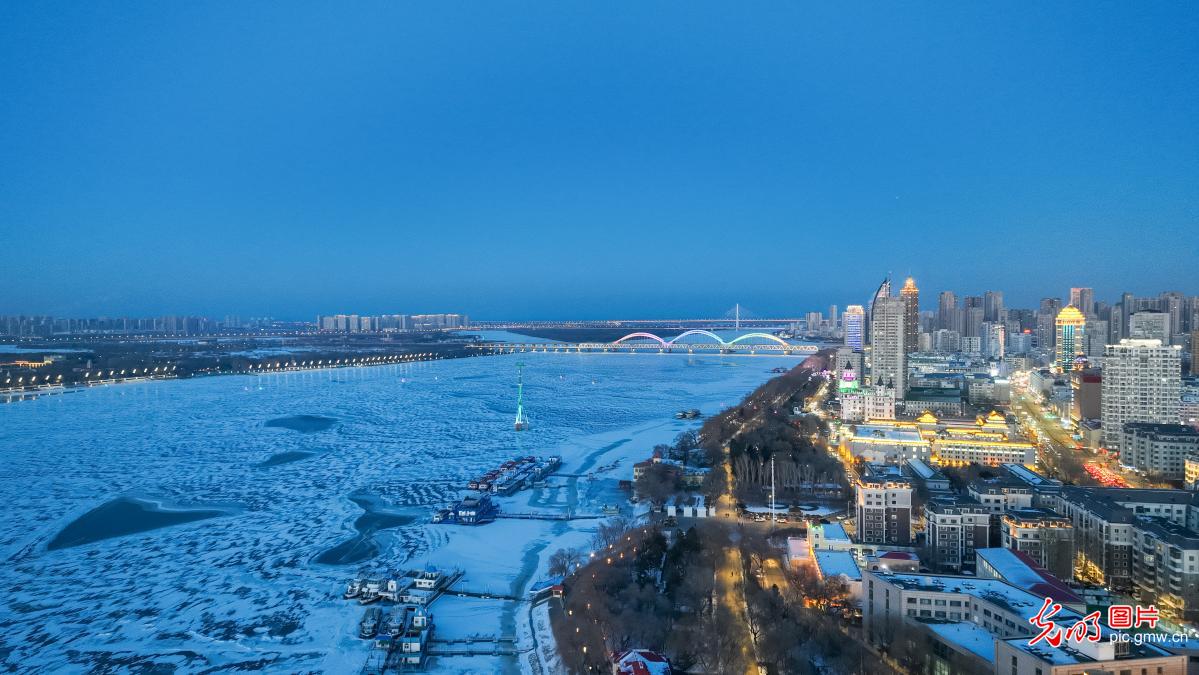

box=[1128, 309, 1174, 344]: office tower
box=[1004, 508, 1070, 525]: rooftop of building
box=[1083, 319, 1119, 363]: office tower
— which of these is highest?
box=[1128, 309, 1174, 344]: office tower

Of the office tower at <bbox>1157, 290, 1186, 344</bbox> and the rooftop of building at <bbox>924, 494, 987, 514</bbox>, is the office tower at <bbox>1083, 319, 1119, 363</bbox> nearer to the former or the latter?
the office tower at <bbox>1157, 290, 1186, 344</bbox>

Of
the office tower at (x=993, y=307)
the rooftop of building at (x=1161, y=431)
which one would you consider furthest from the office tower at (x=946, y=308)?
the rooftop of building at (x=1161, y=431)

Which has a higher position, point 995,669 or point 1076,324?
point 1076,324

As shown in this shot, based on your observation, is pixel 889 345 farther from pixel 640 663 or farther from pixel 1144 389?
pixel 640 663

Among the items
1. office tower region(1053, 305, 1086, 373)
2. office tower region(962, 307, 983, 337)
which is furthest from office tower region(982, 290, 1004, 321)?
office tower region(1053, 305, 1086, 373)

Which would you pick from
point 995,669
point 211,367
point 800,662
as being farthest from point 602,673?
point 211,367

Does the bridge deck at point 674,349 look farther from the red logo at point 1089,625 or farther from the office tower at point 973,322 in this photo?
the red logo at point 1089,625

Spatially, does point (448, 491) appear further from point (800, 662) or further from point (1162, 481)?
point (1162, 481)
